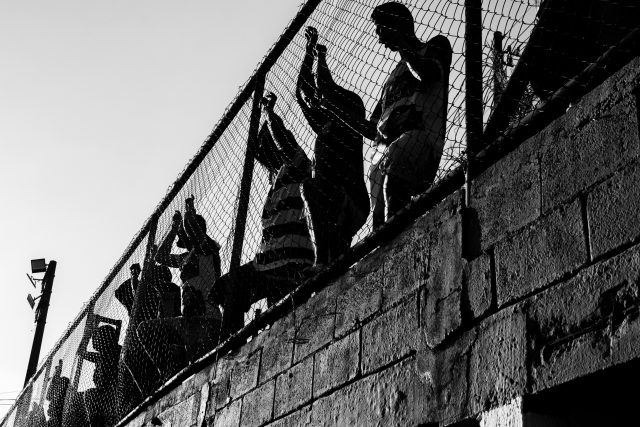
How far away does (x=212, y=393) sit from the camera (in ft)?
13.6

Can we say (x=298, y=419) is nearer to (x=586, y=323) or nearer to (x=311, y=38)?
(x=586, y=323)

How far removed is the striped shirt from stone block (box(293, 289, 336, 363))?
0.60m

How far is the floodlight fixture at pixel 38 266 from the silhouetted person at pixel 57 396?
4948 millimetres

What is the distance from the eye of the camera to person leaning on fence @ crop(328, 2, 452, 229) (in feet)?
10.6

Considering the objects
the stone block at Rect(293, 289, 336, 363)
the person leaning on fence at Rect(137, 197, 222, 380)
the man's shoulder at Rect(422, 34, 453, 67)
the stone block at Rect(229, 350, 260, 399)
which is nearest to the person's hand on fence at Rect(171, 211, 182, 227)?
the person leaning on fence at Rect(137, 197, 222, 380)

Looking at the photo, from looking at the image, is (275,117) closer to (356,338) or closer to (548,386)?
(356,338)

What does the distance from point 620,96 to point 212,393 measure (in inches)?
99.6

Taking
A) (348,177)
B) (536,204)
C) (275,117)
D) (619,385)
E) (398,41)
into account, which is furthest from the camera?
(275,117)

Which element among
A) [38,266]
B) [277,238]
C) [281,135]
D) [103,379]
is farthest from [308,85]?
[38,266]

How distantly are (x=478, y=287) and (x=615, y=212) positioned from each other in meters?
0.52

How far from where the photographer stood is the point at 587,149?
→ 233 cm

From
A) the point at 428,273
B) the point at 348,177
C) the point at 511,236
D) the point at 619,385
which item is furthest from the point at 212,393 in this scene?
the point at 619,385

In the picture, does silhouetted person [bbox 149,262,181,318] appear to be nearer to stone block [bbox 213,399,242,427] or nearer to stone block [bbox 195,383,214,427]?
stone block [bbox 195,383,214,427]

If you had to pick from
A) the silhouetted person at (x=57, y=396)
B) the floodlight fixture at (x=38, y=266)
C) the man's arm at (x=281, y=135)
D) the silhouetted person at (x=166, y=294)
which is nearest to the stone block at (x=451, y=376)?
the man's arm at (x=281, y=135)
